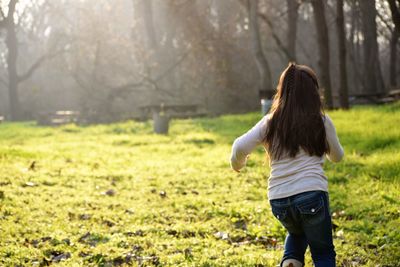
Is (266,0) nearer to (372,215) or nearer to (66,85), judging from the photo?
(66,85)

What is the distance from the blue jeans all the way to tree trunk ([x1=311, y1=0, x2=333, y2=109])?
17591 millimetres

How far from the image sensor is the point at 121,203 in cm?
797

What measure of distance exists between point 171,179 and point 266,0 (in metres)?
27.6

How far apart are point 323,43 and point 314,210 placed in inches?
731

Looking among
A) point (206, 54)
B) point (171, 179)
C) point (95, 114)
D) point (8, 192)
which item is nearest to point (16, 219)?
point (8, 192)

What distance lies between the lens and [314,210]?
3.69 metres

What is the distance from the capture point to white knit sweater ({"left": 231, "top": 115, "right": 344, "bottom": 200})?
12.3ft

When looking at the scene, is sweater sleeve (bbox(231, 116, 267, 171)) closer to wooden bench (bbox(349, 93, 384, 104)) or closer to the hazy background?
wooden bench (bbox(349, 93, 384, 104))

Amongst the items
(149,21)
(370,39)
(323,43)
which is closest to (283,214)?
(323,43)

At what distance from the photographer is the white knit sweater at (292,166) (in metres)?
3.76

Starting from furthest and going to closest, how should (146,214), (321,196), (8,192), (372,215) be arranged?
(8,192) < (146,214) < (372,215) < (321,196)

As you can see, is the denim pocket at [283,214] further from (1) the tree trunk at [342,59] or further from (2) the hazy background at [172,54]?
(2) the hazy background at [172,54]

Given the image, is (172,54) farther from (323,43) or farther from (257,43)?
(323,43)

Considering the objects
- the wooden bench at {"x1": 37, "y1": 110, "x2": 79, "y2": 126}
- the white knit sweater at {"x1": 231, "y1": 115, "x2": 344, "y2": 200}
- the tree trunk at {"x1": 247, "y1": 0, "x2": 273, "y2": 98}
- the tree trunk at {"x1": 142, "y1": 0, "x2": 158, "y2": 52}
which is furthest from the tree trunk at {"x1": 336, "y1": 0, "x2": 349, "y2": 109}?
the white knit sweater at {"x1": 231, "y1": 115, "x2": 344, "y2": 200}
